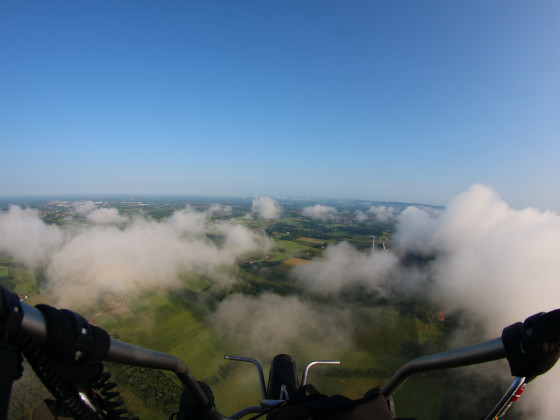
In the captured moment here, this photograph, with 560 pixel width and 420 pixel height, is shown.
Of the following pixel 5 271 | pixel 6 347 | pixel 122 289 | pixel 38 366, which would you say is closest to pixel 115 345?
pixel 38 366

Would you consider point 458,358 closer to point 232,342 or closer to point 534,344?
Answer: point 534,344

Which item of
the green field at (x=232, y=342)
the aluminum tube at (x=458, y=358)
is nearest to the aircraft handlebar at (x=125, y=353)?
the aluminum tube at (x=458, y=358)

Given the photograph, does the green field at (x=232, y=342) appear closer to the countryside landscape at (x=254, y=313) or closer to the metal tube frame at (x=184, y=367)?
the countryside landscape at (x=254, y=313)

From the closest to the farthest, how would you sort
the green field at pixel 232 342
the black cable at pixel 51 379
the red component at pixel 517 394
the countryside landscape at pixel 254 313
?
1. the black cable at pixel 51 379
2. the red component at pixel 517 394
3. the green field at pixel 232 342
4. the countryside landscape at pixel 254 313

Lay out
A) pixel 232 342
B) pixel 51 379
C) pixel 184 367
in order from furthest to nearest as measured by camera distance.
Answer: pixel 232 342, pixel 184 367, pixel 51 379

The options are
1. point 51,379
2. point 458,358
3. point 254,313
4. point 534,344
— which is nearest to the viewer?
point 51,379

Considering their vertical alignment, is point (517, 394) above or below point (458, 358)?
below

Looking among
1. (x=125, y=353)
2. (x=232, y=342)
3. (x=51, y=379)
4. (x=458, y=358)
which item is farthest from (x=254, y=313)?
(x=51, y=379)
